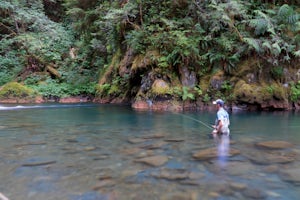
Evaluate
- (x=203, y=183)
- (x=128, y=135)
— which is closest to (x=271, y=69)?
(x=128, y=135)

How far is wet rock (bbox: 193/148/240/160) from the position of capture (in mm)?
5611

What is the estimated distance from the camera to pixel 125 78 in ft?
55.0

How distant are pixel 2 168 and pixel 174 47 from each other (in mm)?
10568

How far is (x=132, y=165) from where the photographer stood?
5.05 meters

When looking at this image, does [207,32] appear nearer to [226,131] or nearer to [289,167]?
[226,131]

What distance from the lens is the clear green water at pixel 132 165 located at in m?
3.90

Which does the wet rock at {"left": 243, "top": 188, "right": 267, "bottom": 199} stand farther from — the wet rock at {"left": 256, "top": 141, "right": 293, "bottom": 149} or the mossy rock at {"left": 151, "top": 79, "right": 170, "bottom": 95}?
the mossy rock at {"left": 151, "top": 79, "right": 170, "bottom": 95}

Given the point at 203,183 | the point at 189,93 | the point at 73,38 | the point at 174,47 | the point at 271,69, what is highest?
the point at 73,38

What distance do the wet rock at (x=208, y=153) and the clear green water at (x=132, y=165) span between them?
14 cm

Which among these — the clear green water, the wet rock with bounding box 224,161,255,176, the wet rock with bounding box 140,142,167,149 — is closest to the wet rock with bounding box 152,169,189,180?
the clear green water

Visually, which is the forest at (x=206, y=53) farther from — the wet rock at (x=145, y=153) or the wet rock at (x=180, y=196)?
the wet rock at (x=180, y=196)

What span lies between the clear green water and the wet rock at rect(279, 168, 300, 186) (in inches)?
1.1

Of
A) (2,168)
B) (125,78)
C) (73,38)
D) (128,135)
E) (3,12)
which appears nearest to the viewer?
(2,168)

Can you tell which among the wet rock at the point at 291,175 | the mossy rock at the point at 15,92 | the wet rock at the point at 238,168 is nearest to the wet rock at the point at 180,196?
the wet rock at the point at 238,168
